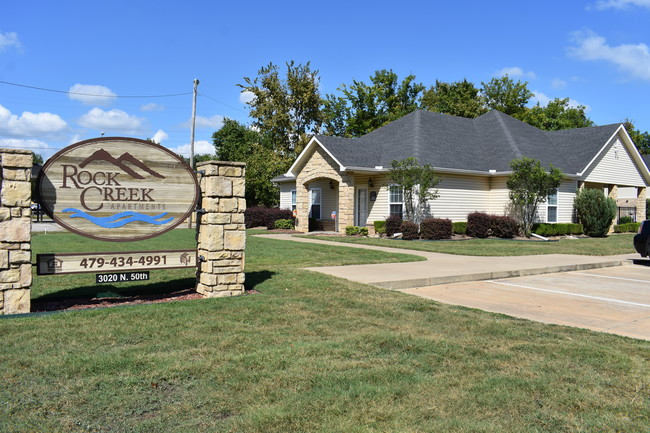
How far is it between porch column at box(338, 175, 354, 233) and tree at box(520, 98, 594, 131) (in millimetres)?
25889

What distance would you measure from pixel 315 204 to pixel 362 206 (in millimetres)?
4138

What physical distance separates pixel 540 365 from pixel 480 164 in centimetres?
2088

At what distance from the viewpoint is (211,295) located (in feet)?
25.6

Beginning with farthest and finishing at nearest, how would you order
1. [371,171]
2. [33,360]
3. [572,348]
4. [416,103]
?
[416,103], [371,171], [572,348], [33,360]

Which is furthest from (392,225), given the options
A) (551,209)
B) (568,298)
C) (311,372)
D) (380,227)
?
(311,372)

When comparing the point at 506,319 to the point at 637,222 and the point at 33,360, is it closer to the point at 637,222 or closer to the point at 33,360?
the point at 33,360

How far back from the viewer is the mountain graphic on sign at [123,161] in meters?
7.10

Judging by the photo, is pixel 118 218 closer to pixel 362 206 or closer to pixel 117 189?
pixel 117 189

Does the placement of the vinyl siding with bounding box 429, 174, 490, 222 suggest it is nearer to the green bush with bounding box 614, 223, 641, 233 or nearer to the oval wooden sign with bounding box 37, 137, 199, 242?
the green bush with bounding box 614, 223, 641, 233

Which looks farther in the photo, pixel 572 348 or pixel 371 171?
pixel 371 171

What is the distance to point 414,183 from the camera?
21.5m

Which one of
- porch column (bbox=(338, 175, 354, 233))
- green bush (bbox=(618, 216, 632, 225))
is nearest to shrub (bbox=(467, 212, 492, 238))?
porch column (bbox=(338, 175, 354, 233))

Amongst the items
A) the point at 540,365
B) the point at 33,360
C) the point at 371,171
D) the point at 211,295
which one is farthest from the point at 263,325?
the point at 371,171

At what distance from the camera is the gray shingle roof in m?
23.8
